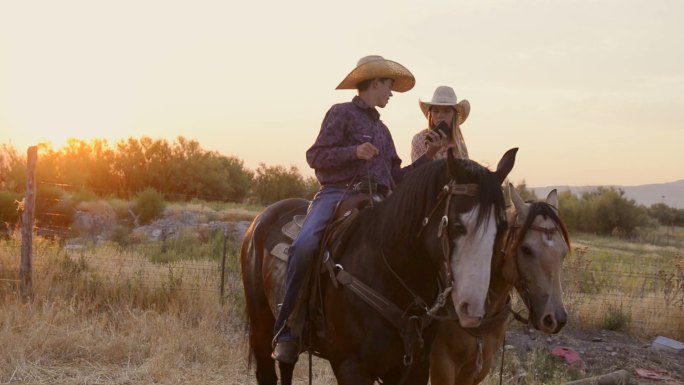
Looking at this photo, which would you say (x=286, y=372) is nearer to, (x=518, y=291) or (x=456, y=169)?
(x=518, y=291)

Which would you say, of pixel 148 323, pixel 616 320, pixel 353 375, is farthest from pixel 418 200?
pixel 616 320

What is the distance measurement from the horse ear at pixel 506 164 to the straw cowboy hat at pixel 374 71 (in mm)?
1173

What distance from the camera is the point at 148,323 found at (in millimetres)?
8359

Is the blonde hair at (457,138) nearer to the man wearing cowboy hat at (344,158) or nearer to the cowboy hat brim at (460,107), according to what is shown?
the cowboy hat brim at (460,107)

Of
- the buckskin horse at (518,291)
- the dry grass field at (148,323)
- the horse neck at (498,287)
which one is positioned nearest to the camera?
the buckskin horse at (518,291)

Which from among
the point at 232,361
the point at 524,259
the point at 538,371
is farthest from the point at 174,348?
the point at 524,259

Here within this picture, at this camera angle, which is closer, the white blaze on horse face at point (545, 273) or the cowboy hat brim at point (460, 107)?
the white blaze on horse face at point (545, 273)

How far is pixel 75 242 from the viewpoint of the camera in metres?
17.7

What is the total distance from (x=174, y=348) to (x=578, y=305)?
6.34 m

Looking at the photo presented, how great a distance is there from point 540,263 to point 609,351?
5576mm

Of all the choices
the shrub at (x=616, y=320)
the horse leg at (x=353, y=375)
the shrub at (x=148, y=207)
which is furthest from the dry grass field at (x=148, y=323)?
the shrub at (x=148, y=207)

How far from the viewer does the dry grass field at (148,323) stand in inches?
282

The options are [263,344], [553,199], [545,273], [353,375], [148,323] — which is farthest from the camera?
[148,323]

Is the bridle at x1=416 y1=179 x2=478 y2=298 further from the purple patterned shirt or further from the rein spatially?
the purple patterned shirt
